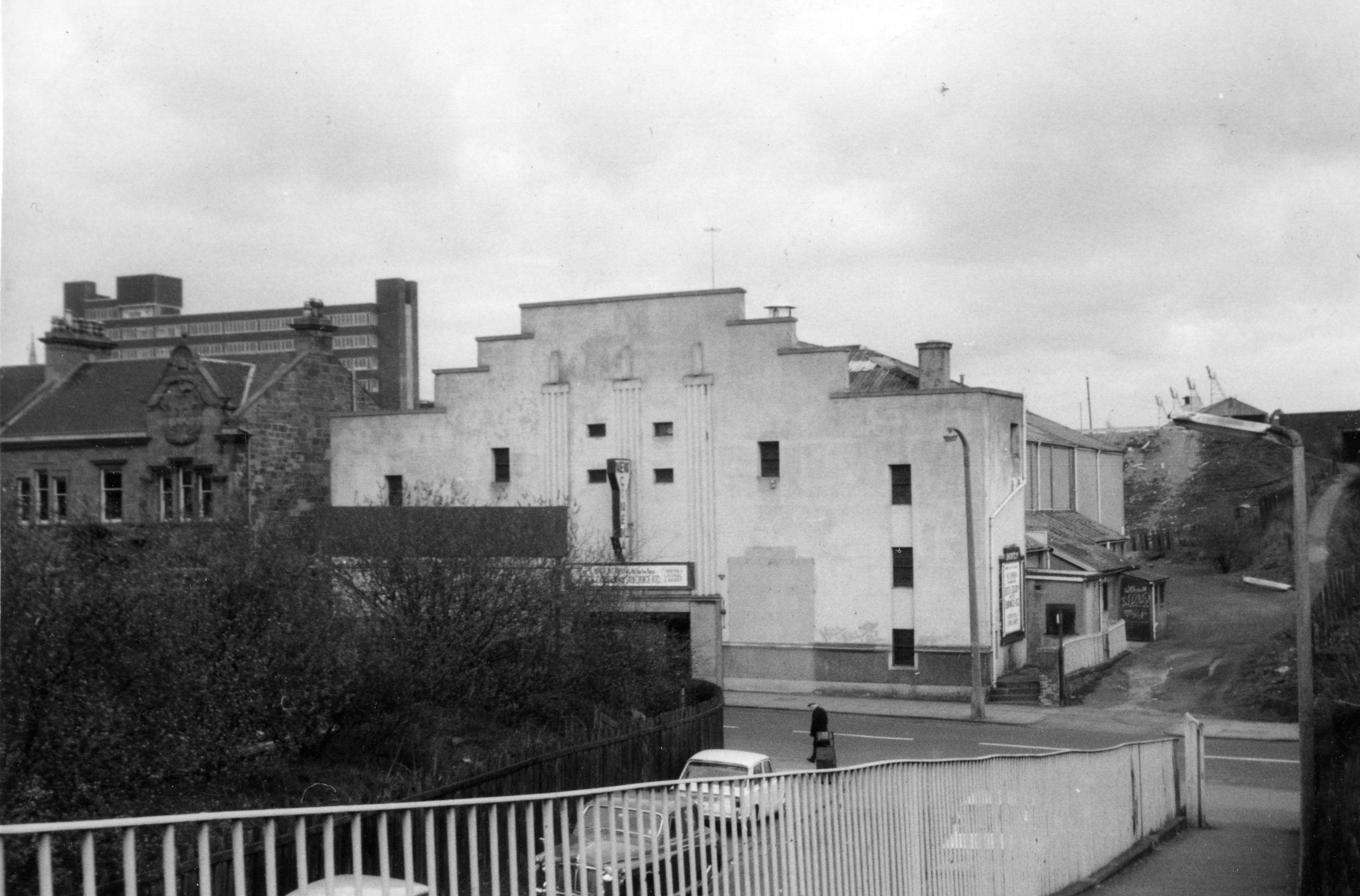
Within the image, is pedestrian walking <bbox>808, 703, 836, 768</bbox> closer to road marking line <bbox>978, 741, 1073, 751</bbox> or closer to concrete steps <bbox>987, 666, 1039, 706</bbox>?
road marking line <bbox>978, 741, 1073, 751</bbox>

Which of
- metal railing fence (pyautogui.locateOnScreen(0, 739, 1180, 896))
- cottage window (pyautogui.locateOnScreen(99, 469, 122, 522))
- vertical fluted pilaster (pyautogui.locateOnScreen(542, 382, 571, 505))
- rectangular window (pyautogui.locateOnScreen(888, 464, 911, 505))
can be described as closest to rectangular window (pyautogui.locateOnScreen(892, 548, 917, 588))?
rectangular window (pyautogui.locateOnScreen(888, 464, 911, 505))

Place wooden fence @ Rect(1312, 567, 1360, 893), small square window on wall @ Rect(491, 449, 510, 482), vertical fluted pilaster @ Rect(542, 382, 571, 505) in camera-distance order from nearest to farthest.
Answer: wooden fence @ Rect(1312, 567, 1360, 893)
vertical fluted pilaster @ Rect(542, 382, 571, 505)
small square window on wall @ Rect(491, 449, 510, 482)

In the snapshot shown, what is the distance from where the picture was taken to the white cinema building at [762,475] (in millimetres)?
38156

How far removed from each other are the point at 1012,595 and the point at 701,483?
34.2ft

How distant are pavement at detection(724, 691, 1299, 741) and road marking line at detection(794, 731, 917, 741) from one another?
10.5 ft

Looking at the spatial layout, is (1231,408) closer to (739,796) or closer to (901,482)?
(901,482)

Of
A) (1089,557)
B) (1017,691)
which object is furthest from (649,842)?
(1089,557)

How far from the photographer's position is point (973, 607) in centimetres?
3328

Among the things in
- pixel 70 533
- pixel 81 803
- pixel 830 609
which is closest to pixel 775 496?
pixel 830 609

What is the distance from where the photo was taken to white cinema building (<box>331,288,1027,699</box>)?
125 ft

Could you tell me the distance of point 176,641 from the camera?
15008mm

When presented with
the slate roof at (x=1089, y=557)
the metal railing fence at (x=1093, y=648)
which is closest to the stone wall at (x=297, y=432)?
the metal railing fence at (x=1093, y=648)

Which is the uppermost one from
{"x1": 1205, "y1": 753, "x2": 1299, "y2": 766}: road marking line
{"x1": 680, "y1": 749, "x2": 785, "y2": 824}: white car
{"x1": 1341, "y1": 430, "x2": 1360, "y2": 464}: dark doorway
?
{"x1": 1341, "y1": 430, "x2": 1360, "y2": 464}: dark doorway

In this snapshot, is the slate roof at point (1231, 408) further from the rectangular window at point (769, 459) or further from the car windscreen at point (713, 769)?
the car windscreen at point (713, 769)
